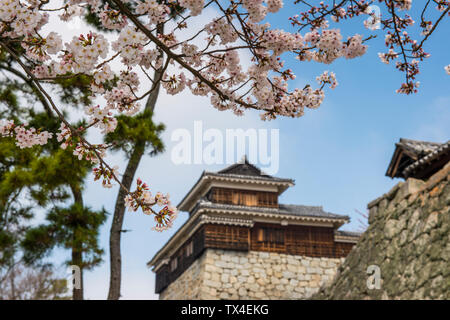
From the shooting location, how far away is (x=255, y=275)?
80.7ft

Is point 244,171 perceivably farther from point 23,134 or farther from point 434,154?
point 23,134

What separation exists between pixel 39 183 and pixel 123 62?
25.2 ft

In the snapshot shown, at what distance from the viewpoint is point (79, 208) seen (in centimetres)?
1166

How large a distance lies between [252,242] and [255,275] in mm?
1675

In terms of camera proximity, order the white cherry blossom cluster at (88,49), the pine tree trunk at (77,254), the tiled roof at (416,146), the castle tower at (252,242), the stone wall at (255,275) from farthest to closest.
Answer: the castle tower at (252,242) < the stone wall at (255,275) < the tiled roof at (416,146) < the pine tree trunk at (77,254) < the white cherry blossom cluster at (88,49)

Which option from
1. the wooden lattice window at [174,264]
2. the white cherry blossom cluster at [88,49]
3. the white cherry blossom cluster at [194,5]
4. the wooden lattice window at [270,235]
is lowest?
the white cherry blossom cluster at [88,49]

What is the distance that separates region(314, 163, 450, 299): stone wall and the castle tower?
12310 mm

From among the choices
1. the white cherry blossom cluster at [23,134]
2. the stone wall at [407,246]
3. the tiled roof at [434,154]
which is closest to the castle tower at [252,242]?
the tiled roof at [434,154]

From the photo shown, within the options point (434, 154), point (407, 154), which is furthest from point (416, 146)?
point (434, 154)

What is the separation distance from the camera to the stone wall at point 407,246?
891cm

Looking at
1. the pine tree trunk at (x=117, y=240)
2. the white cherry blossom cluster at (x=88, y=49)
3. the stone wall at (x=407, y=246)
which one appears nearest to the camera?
the white cherry blossom cluster at (x=88, y=49)

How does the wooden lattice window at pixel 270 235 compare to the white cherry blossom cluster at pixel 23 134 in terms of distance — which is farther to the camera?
the wooden lattice window at pixel 270 235

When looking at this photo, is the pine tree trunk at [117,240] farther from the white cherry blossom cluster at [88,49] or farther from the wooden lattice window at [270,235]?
the wooden lattice window at [270,235]
